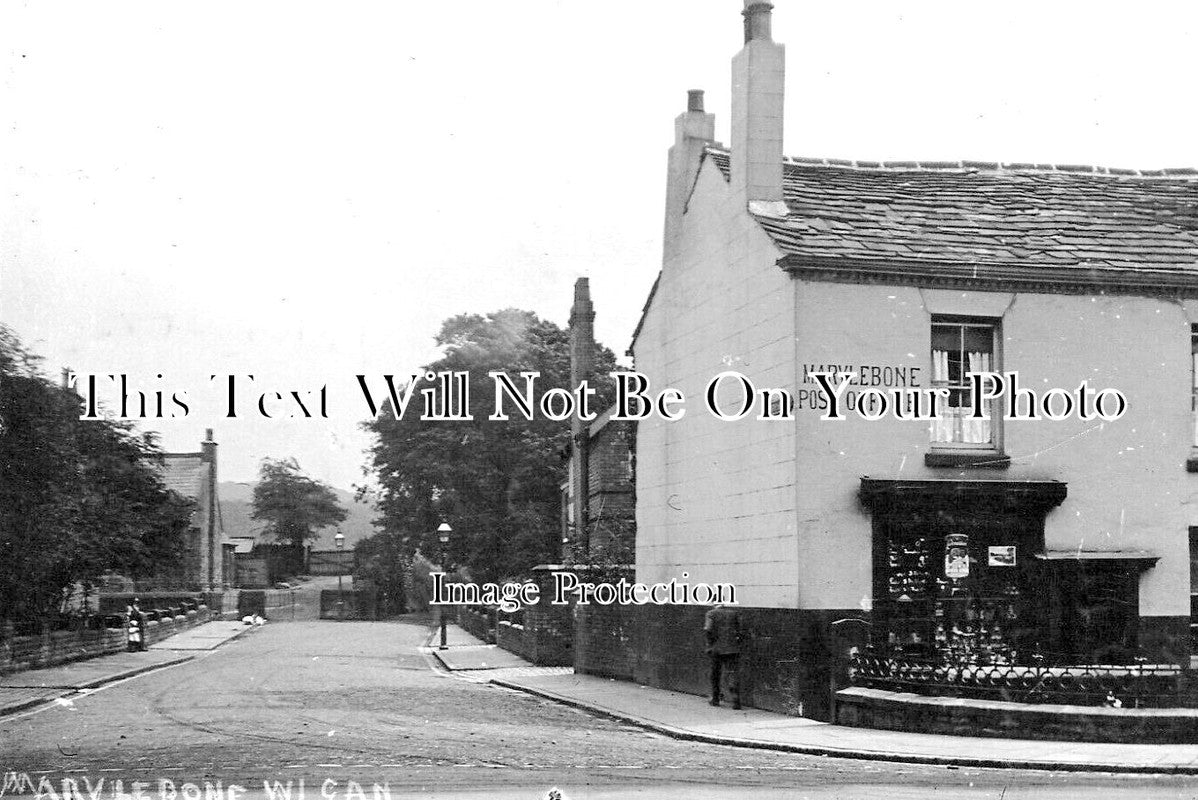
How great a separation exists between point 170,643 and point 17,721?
2466cm

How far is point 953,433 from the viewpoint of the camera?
1820 cm

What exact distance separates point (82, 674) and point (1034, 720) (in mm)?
19241

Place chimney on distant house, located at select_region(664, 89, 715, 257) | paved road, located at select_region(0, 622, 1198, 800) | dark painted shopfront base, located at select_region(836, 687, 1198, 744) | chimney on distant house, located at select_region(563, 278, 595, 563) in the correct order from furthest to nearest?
chimney on distant house, located at select_region(563, 278, 595, 563), chimney on distant house, located at select_region(664, 89, 715, 257), dark painted shopfront base, located at select_region(836, 687, 1198, 744), paved road, located at select_region(0, 622, 1198, 800)

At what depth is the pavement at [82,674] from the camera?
68.0 ft

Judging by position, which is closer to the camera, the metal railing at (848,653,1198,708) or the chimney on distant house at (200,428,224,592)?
the metal railing at (848,653,1198,708)

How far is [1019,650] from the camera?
1744cm

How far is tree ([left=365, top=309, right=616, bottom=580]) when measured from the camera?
155 ft

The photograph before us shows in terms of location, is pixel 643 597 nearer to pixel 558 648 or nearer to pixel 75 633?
pixel 558 648

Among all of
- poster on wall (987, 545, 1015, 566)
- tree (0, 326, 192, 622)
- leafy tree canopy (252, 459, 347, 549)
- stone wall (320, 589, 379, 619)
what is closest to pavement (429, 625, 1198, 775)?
poster on wall (987, 545, 1015, 566)

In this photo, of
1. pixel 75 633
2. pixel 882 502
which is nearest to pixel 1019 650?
pixel 882 502

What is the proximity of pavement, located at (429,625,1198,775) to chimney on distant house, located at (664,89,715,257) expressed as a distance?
7.60 metres

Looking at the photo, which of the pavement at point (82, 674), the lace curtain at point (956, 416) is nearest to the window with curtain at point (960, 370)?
the lace curtain at point (956, 416)

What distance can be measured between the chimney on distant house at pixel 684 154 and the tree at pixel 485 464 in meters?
23.1

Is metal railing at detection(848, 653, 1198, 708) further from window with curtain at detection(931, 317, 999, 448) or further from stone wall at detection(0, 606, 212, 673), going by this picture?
stone wall at detection(0, 606, 212, 673)
